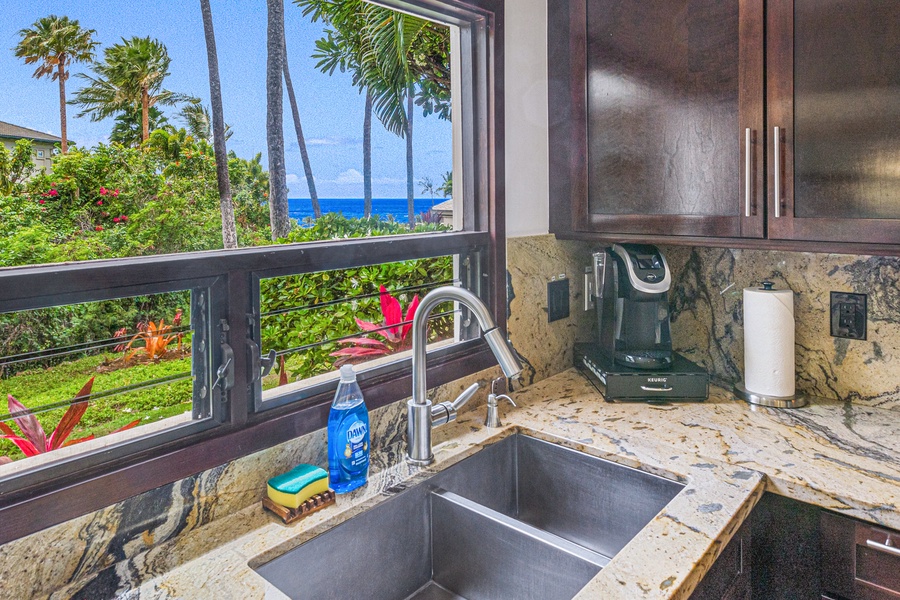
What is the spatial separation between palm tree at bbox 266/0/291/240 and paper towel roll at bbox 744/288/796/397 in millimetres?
1211

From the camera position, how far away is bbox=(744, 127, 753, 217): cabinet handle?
1.35m

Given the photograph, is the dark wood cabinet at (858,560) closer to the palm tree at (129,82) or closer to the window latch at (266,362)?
the window latch at (266,362)

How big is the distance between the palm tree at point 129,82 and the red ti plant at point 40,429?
45 centimetres

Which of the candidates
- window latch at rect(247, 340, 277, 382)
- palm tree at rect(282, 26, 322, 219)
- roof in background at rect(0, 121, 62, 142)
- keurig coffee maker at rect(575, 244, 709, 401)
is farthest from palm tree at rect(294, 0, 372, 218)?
keurig coffee maker at rect(575, 244, 709, 401)

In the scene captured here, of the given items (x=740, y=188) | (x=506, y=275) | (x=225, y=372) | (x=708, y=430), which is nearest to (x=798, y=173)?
(x=740, y=188)

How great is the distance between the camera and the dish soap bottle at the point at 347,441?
3.75 ft

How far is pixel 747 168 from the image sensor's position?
1.36m

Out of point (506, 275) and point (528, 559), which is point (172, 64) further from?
point (528, 559)

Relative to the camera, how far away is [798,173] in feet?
4.27

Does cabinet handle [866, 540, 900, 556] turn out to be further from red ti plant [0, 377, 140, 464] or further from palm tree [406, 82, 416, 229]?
red ti plant [0, 377, 140, 464]

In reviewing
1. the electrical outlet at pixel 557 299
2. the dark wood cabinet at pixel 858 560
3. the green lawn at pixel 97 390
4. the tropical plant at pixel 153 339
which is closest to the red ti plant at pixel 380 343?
the electrical outlet at pixel 557 299

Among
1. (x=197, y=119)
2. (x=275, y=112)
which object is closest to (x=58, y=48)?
(x=197, y=119)

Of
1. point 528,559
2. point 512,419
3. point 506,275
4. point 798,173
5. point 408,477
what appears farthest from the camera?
point 506,275

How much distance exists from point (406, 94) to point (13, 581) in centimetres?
131
